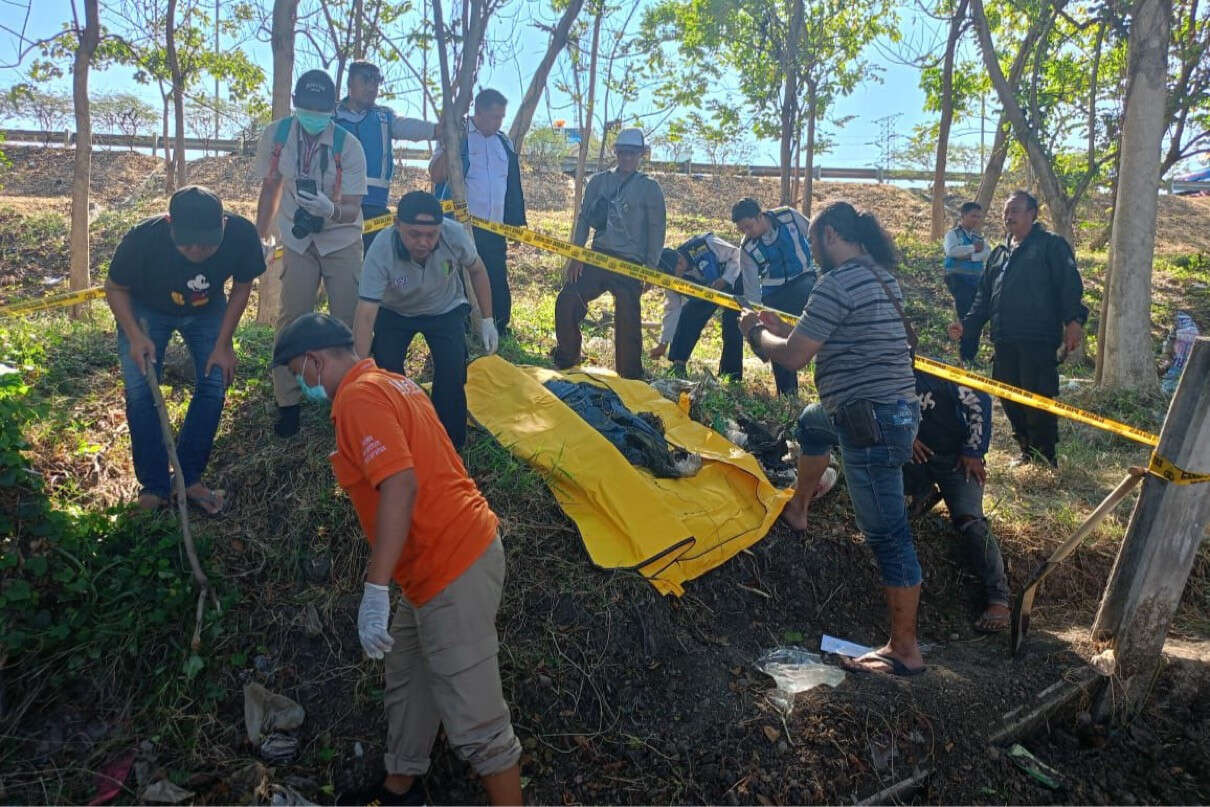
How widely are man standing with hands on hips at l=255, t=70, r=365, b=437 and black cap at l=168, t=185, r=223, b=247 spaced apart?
81 cm

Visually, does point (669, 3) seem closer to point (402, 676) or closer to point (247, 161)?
point (247, 161)

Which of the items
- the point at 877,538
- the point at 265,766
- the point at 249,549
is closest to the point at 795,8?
the point at 877,538

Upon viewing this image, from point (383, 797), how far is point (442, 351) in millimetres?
2115

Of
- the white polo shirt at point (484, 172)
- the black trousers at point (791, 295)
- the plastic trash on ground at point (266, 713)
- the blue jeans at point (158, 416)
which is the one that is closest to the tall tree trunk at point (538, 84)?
the white polo shirt at point (484, 172)

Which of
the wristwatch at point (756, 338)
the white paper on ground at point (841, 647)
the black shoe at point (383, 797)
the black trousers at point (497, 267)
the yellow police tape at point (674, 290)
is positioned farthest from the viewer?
the black trousers at point (497, 267)

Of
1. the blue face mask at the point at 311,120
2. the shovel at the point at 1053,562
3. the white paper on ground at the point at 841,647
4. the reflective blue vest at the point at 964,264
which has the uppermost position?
the blue face mask at the point at 311,120

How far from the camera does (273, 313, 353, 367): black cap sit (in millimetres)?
2449

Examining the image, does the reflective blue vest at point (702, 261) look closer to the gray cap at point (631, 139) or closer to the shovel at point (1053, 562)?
the gray cap at point (631, 139)

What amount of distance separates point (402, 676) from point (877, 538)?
1.92 meters

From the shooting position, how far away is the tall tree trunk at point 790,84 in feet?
33.0

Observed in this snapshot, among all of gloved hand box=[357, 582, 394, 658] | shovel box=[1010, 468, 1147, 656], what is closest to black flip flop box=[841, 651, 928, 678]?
shovel box=[1010, 468, 1147, 656]

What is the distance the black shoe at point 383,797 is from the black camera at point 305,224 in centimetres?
271

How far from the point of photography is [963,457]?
4.09 m

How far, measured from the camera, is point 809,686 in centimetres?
321
